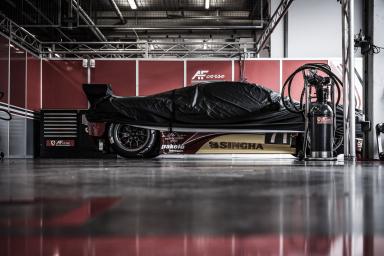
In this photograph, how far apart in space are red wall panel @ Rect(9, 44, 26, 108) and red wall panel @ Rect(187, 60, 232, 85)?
394 centimetres

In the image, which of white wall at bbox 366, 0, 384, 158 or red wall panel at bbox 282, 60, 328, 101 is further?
red wall panel at bbox 282, 60, 328, 101

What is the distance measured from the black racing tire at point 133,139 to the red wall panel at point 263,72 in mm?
4527

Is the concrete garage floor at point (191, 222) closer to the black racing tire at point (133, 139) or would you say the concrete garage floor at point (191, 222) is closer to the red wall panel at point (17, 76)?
the black racing tire at point (133, 139)

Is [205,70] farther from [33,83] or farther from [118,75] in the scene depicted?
[33,83]

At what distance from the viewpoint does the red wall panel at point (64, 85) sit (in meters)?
11.3

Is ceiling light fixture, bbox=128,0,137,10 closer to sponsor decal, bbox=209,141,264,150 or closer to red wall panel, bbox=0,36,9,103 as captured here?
red wall panel, bbox=0,36,9,103

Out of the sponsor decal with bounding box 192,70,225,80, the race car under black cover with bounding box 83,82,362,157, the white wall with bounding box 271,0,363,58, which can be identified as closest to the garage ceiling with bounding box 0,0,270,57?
the white wall with bounding box 271,0,363,58

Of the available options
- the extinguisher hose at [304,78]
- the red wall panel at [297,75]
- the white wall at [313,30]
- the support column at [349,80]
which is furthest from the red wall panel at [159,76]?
the support column at [349,80]

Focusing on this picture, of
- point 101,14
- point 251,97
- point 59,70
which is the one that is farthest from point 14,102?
point 101,14

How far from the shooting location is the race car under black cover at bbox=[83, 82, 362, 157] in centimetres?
684

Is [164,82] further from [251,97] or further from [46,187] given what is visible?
[46,187]

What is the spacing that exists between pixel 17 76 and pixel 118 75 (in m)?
2.35

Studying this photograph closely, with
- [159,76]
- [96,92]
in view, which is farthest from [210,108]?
[159,76]

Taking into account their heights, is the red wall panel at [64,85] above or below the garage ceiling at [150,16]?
below
